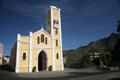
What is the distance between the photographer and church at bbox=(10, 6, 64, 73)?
738 inches

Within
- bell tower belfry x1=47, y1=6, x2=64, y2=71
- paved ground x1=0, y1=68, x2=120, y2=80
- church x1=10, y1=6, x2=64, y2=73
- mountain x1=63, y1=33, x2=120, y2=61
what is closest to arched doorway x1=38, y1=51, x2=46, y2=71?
church x1=10, y1=6, x2=64, y2=73

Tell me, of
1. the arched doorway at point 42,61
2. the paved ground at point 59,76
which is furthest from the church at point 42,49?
the paved ground at point 59,76

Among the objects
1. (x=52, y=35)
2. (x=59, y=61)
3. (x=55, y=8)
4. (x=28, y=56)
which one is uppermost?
(x=55, y=8)

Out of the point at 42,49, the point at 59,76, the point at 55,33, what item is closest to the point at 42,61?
the point at 42,49

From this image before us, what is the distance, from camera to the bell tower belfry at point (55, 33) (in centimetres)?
2280

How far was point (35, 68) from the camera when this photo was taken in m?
19.2

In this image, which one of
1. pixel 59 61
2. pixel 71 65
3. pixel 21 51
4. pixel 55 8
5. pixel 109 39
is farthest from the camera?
pixel 109 39

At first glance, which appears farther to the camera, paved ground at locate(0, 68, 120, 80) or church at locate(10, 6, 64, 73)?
church at locate(10, 6, 64, 73)

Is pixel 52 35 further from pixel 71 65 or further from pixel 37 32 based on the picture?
pixel 71 65

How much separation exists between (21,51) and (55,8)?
13.5m

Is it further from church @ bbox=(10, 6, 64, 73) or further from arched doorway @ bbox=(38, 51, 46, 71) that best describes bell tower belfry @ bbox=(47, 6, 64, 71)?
arched doorway @ bbox=(38, 51, 46, 71)

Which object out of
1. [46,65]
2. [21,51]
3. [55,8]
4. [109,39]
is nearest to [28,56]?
[21,51]

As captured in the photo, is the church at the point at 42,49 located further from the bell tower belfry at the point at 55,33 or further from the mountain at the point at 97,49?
the mountain at the point at 97,49

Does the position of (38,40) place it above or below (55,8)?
below
